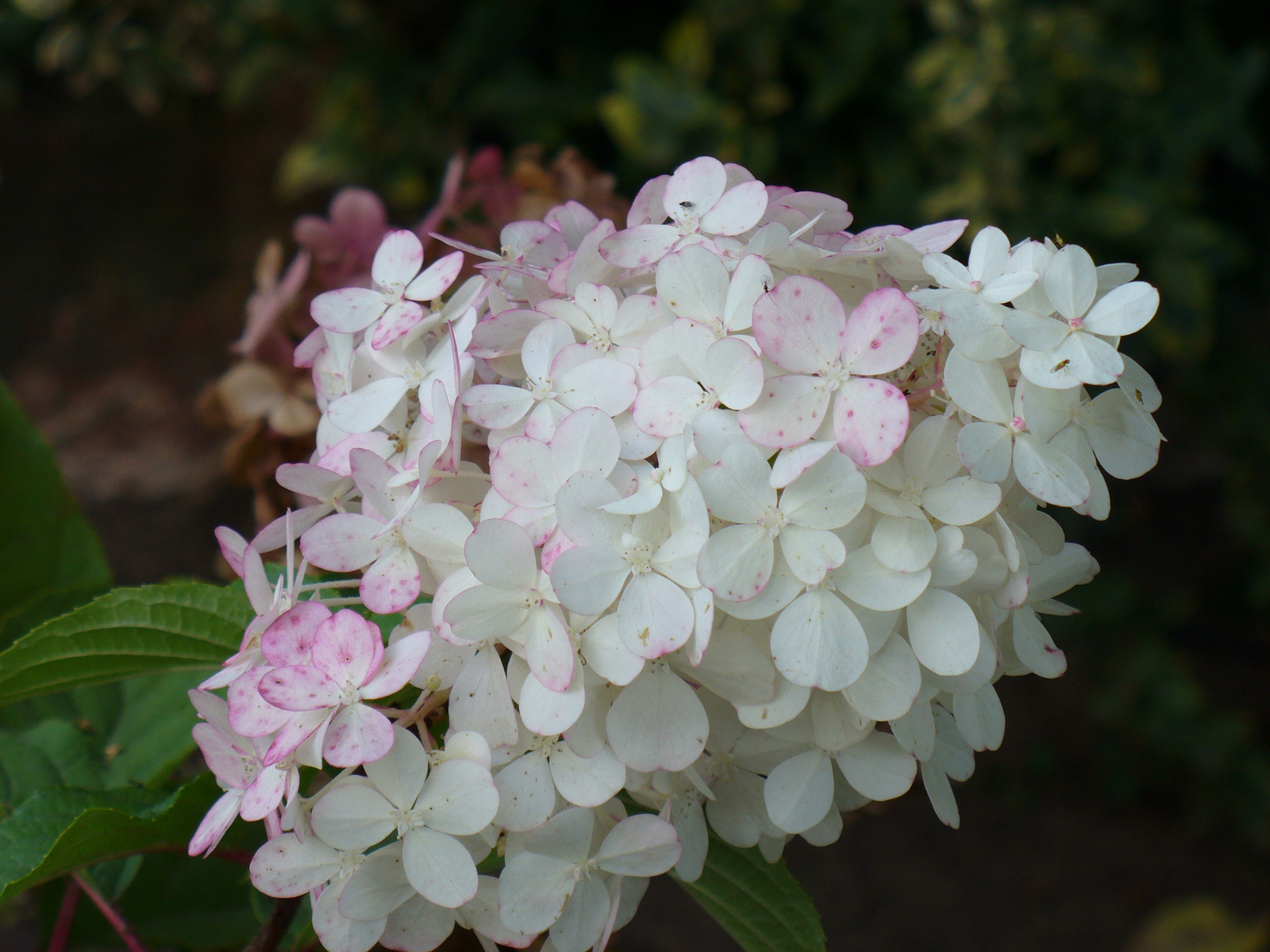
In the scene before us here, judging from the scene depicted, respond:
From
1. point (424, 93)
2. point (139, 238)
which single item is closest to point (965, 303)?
point (424, 93)

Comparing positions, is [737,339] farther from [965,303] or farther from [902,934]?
[902,934]

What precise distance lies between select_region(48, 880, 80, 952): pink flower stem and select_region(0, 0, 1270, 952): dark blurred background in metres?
1.08

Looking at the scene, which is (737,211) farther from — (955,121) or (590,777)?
(955,121)

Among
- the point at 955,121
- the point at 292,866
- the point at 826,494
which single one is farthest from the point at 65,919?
the point at 955,121

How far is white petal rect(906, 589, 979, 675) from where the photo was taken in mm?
319

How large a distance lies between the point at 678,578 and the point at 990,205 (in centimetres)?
117

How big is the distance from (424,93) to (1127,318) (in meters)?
1.47

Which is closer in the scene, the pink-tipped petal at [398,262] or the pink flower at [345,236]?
the pink-tipped petal at [398,262]

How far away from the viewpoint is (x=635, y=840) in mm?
338

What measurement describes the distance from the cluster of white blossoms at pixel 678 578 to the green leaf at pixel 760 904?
0.05m

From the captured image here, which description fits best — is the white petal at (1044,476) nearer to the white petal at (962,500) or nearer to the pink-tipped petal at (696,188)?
the white petal at (962,500)

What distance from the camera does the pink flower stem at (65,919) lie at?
51 cm

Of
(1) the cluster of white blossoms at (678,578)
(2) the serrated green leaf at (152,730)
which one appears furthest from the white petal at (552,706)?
(2) the serrated green leaf at (152,730)

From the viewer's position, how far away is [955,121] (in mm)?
1256
